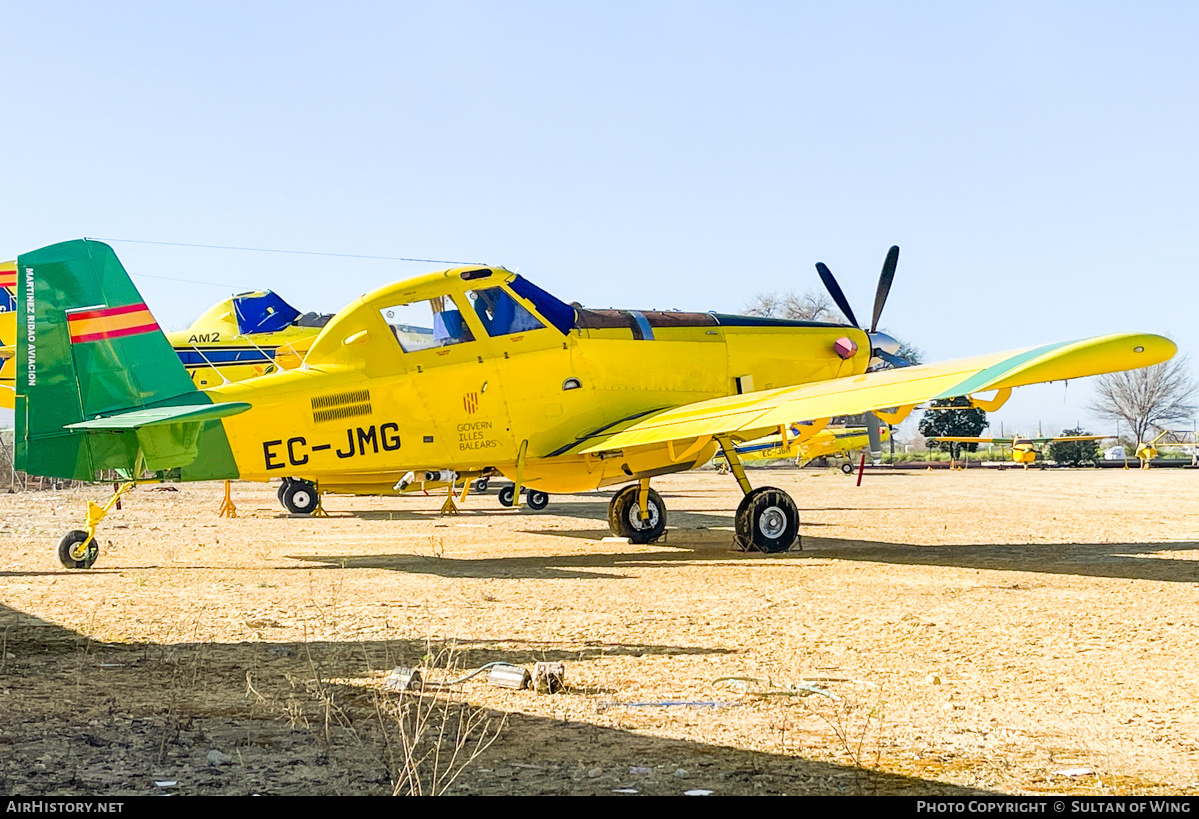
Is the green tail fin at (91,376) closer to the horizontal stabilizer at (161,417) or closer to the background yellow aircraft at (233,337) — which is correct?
the horizontal stabilizer at (161,417)

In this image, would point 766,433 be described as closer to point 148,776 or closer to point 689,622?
point 689,622

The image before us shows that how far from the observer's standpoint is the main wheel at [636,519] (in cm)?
1488

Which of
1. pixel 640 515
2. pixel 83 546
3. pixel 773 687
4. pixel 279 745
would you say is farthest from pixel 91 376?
pixel 773 687

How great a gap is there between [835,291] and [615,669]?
1197 cm

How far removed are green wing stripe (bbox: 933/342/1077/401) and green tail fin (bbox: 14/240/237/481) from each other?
24.2 feet

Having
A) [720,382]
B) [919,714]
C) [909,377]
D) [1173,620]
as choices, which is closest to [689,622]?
[919,714]

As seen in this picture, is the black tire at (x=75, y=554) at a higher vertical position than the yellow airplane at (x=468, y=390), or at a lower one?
lower

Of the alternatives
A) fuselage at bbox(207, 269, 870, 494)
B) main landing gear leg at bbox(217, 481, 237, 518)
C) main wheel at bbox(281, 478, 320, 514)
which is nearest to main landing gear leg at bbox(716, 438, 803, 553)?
fuselage at bbox(207, 269, 870, 494)

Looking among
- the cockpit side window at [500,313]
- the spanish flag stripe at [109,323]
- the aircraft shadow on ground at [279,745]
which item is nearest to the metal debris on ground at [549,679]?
the aircraft shadow on ground at [279,745]

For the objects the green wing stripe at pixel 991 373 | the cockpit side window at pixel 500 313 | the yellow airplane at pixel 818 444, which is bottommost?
the yellow airplane at pixel 818 444

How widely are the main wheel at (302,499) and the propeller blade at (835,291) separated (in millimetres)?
10531

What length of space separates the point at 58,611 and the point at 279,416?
13.1 ft

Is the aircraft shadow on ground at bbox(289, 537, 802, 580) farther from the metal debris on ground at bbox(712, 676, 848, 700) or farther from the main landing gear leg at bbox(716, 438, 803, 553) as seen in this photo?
the metal debris on ground at bbox(712, 676, 848, 700)
